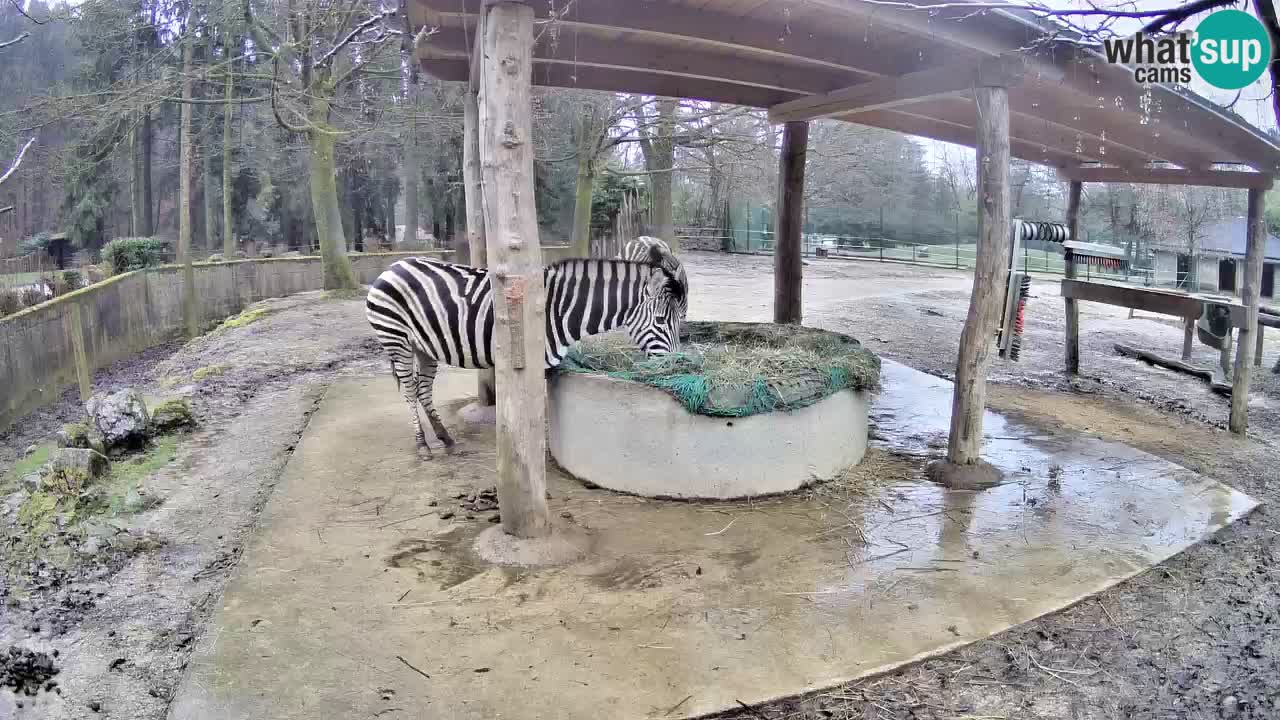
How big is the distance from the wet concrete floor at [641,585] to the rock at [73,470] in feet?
4.60

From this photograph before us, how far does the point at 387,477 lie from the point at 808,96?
195 inches

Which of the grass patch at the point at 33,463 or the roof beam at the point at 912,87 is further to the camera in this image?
the grass patch at the point at 33,463

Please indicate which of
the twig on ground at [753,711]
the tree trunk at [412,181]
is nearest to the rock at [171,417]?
the twig on ground at [753,711]

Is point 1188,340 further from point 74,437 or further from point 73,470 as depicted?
point 74,437

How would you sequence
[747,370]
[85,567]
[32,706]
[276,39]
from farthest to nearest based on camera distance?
[276,39]
[747,370]
[85,567]
[32,706]

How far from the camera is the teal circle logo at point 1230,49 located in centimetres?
393

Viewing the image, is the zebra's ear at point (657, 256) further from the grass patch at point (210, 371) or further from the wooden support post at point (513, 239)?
the grass patch at point (210, 371)

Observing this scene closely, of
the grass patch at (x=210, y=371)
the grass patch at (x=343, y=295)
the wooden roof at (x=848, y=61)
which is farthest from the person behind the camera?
the grass patch at (x=343, y=295)

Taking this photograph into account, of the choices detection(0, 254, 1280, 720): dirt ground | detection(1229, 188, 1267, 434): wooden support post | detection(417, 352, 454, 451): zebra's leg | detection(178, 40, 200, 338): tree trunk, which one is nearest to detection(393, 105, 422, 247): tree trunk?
detection(178, 40, 200, 338): tree trunk

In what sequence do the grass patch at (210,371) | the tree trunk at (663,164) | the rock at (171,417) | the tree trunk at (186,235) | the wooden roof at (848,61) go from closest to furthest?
the wooden roof at (848,61) → the rock at (171,417) → the grass patch at (210,371) → the tree trunk at (663,164) → the tree trunk at (186,235)

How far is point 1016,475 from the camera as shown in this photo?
6.02 m

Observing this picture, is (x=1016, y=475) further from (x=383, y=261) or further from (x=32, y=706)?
(x=383, y=261)

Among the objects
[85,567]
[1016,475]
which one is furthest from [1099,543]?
[85,567]

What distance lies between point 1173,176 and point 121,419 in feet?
35.4
